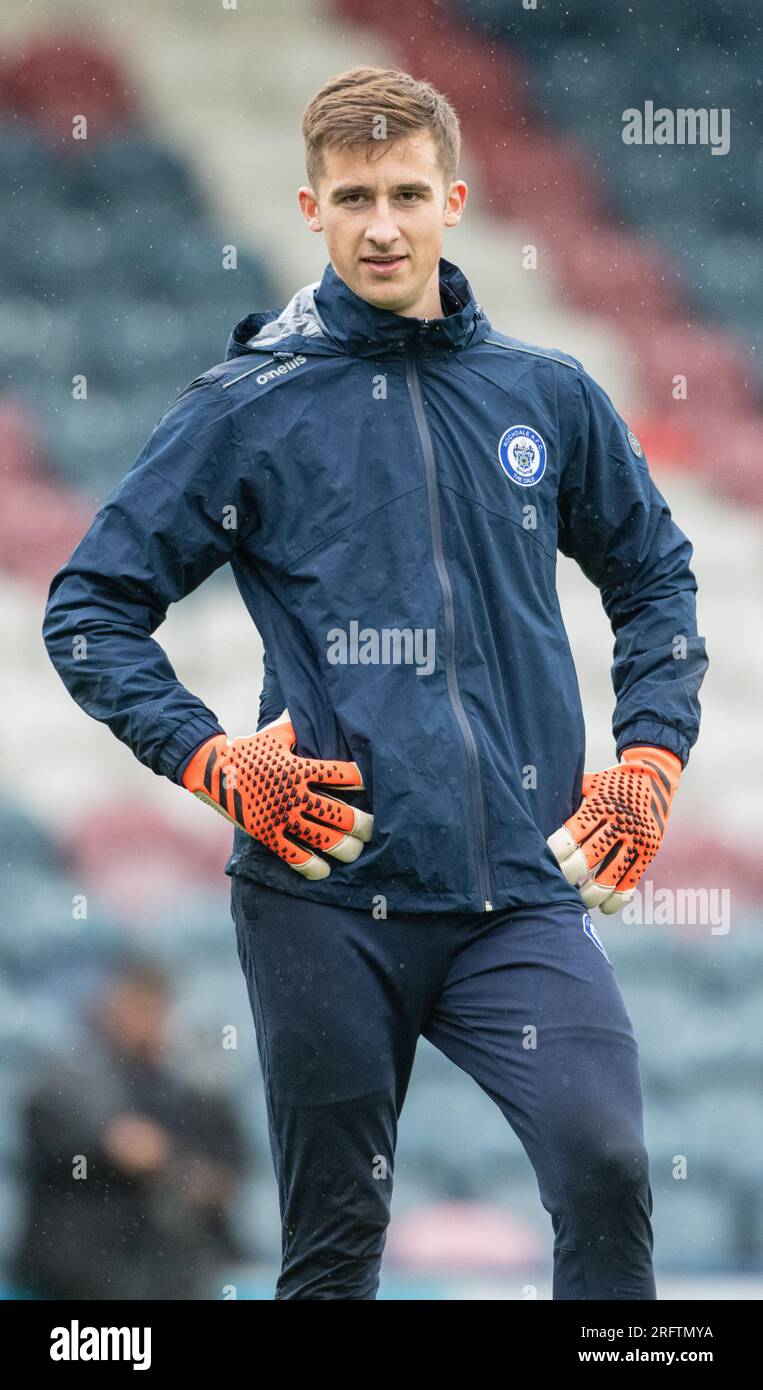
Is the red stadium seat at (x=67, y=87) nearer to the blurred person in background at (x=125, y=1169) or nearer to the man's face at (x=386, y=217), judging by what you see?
the blurred person in background at (x=125, y=1169)

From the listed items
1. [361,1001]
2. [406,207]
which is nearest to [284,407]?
[406,207]

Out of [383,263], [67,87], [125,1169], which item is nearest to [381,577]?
[383,263]

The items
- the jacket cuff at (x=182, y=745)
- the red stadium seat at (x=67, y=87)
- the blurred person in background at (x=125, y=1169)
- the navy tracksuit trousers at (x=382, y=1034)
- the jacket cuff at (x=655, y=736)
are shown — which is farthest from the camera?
the red stadium seat at (x=67, y=87)

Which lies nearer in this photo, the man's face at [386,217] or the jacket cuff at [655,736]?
the man's face at [386,217]

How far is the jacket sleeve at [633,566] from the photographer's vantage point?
7.66 feet

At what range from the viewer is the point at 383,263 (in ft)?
Result: 7.24

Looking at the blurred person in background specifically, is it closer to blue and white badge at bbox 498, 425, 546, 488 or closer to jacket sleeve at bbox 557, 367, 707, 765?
jacket sleeve at bbox 557, 367, 707, 765

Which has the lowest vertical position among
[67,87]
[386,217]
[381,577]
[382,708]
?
[382,708]

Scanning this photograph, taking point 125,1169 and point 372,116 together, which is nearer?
point 372,116

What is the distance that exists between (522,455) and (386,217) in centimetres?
28

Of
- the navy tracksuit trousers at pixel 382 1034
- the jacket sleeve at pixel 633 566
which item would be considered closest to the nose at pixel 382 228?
the jacket sleeve at pixel 633 566

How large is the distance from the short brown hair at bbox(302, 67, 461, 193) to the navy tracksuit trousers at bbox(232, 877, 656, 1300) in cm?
78

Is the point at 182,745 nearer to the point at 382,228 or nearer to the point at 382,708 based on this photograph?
the point at 382,708

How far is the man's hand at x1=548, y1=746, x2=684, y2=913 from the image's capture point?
7.24 ft
